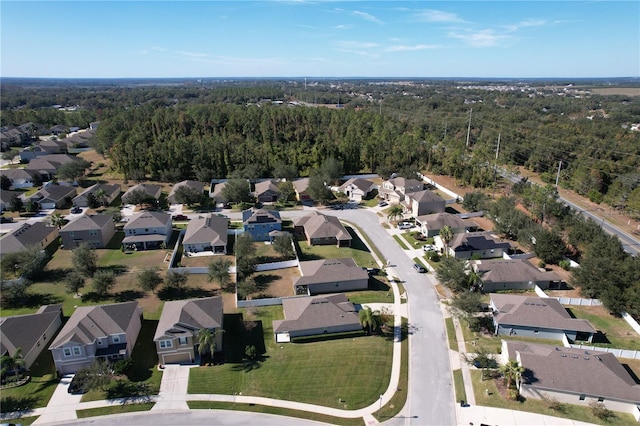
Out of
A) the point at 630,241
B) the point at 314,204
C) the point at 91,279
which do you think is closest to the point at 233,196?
the point at 314,204

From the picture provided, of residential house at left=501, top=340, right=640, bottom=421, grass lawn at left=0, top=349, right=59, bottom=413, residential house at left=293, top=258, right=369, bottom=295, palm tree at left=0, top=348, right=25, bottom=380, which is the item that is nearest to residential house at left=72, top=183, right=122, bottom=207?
grass lawn at left=0, top=349, right=59, bottom=413

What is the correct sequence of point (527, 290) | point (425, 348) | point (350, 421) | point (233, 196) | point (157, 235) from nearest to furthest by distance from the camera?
point (350, 421) < point (425, 348) < point (527, 290) < point (157, 235) < point (233, 196)

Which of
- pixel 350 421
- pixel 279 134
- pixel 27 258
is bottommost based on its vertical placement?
pixel 350 421

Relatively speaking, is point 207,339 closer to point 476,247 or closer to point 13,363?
point 13,363

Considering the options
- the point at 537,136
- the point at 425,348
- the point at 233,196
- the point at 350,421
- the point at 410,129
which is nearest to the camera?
the point at 350,421

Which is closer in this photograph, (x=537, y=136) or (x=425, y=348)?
(x=425, y=348)

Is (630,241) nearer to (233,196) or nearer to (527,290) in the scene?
(527,290)

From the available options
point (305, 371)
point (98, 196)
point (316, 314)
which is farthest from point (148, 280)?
point (98, 196)

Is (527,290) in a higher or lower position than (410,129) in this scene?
lower

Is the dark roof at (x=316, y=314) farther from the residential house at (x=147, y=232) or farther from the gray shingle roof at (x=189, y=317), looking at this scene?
the residential house at (x=147, y=232)
